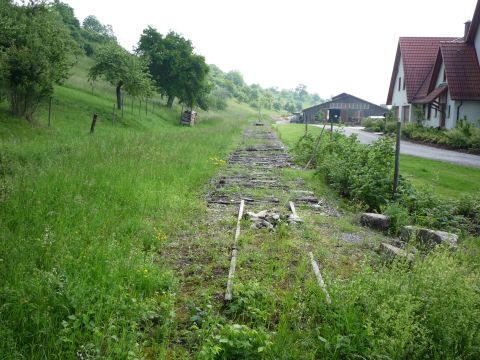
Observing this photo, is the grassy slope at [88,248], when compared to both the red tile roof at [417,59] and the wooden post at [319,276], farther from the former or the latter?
the red tile roof at [417,59]

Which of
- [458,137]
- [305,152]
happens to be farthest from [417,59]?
[305,152]

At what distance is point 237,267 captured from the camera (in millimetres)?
5973

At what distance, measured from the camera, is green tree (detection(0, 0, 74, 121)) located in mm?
19734

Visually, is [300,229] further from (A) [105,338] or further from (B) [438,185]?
(B) [438,185]

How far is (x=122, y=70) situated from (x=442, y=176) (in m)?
28.4

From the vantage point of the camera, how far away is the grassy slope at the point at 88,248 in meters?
3.86

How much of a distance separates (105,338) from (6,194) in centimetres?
449

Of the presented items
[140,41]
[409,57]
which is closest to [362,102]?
[409,57]

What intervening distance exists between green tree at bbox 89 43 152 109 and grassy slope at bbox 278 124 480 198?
77.6 feet

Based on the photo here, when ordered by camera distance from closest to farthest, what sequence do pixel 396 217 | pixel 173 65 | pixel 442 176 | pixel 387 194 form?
1. pixel 396 217
2. pixel 387 194
3. pixel 442 176
4. pixel 173 65

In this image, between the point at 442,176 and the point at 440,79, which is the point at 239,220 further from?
the point at 440,79

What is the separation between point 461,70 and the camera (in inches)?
1350

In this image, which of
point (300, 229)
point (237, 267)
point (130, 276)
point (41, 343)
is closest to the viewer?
point (41, 343)

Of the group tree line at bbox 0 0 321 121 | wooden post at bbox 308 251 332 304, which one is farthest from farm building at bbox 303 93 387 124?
wooden post at bbox 308 251 332 304
